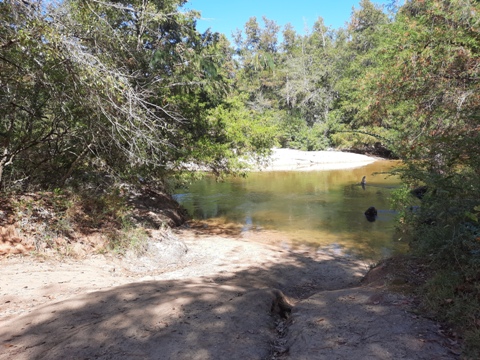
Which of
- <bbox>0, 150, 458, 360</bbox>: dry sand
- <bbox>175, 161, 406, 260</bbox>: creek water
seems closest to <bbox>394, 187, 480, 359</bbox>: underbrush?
<bbox>0, 150, 458, 360</bbox>: dry sand

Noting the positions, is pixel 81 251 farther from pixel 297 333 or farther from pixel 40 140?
pixel 297 333

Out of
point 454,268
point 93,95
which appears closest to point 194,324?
point 454,268

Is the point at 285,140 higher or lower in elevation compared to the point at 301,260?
higher

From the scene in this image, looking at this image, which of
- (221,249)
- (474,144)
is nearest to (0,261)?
(221,249)

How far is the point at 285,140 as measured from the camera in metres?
45.9

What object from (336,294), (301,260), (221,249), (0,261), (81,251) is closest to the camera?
(336,294)

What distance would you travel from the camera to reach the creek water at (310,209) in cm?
1080

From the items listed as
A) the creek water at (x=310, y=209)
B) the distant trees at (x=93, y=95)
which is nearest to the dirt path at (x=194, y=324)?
the distant trees at (x=93, y=95)

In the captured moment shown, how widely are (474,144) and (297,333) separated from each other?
3.13 m

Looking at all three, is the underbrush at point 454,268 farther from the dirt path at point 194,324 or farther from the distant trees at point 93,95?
the distant trees at point 93,95

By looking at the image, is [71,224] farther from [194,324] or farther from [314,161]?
[314,161]

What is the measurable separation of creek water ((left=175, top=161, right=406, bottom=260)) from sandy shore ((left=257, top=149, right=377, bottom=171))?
555 cm

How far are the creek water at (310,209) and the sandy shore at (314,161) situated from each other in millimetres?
5553

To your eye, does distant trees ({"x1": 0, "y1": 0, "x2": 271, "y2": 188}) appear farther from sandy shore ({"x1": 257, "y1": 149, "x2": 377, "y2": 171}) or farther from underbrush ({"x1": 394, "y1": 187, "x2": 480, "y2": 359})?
sandy shore ({"x1": 257, "y1": 149, "x2": 377, "y2": 171})
